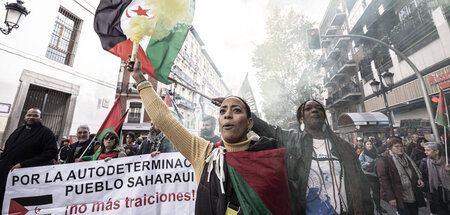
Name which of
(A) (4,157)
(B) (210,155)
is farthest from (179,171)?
(A) (4,157)

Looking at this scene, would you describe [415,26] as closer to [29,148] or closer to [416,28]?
[416,28]

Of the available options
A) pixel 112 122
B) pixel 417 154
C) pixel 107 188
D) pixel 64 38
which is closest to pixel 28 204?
pixel 107 188

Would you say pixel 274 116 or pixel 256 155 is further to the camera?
pixel 274 116

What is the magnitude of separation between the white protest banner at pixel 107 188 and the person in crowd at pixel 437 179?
163 inches

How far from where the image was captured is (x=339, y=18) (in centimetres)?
1711

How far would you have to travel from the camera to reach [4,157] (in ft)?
9.28

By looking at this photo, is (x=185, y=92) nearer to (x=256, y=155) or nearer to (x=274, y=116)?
(x=274, y=116)

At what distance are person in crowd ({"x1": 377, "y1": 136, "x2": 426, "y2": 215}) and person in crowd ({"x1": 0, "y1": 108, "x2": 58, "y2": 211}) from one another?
5.50 metres

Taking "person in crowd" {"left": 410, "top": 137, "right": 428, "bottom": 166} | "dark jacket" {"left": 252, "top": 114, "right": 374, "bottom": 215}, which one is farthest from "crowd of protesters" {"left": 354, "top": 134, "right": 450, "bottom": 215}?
"dark jacket" {"left": 252, "top": 114, "right": 374, "bottom": 215}

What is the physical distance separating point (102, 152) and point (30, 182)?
2.98 ft

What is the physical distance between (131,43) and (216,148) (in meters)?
1.92

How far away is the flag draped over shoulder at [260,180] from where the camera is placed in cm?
89

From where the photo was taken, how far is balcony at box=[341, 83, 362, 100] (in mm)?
13922

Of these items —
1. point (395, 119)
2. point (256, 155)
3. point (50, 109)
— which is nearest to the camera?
point (256, 155)
